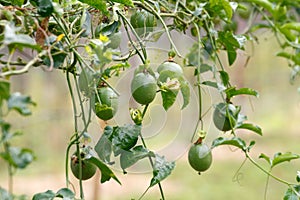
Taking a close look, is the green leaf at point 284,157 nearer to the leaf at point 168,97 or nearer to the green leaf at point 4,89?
the leaf at point 168,97

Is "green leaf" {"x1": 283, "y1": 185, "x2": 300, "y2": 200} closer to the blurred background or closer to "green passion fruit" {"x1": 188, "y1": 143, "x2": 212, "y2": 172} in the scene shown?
"green passion fruit" {"x1": 188, "y1": 143, "x2": 212, "y2": 172}

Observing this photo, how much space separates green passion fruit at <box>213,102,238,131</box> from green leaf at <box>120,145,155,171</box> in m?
0.18

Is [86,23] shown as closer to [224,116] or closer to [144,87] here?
[144,87]

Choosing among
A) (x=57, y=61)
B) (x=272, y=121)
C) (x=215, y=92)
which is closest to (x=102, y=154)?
(x=57, y=61)

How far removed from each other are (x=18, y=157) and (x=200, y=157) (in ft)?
1.10

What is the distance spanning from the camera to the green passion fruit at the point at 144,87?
23.6 inches

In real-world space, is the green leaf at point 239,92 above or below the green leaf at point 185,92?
above

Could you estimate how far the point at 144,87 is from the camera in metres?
0.60

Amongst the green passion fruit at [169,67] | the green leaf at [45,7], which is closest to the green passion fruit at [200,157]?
the green passion fruit at [169,67]

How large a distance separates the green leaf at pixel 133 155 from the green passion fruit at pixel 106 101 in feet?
0.15

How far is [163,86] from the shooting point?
0.63m

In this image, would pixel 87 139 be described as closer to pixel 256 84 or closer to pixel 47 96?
pixel 47 96

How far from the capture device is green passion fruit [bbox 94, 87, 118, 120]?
1.98 ft

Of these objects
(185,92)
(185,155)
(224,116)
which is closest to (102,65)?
(185,92)
